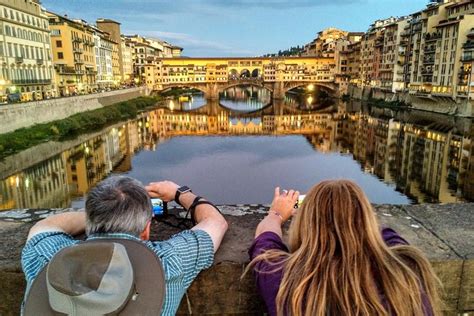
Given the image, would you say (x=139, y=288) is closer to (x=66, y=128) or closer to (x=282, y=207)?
(x=282, y=207)

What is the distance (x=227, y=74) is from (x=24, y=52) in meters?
39.9

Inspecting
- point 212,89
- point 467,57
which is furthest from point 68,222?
point 212,89

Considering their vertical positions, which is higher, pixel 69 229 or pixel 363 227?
pixel 363 227

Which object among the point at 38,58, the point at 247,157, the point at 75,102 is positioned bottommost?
the point at 247,157

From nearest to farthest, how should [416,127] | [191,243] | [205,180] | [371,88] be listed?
[191,243] → [205,180] → [416,127] → [371,88]

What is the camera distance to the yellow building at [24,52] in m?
27.9

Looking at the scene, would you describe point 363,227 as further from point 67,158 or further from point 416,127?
point 416,127

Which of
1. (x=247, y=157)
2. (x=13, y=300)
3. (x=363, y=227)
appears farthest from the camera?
(x=247, y=157)

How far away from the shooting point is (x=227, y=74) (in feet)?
221

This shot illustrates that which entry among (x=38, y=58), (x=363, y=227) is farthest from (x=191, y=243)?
(x=38, y=58)

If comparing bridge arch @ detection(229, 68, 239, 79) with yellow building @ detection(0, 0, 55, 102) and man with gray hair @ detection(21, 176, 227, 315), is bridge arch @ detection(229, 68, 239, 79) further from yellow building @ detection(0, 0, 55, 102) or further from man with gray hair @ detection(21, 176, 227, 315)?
man with gray hair @ detection(21, 176, 227, 315)

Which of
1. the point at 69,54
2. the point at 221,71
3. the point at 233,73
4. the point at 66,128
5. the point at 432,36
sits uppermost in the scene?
the point at 432,36

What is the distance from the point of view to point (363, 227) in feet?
3.40

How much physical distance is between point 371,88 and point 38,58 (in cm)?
4100
